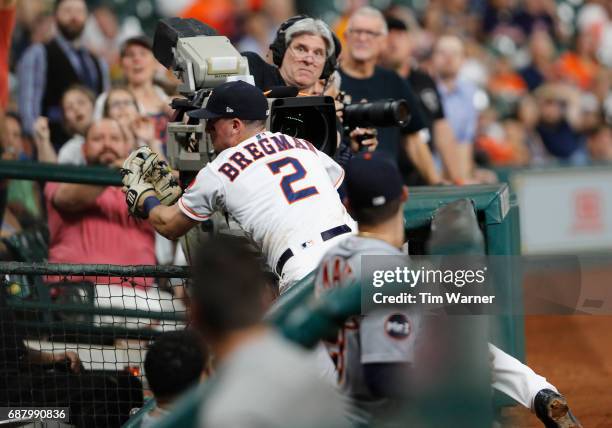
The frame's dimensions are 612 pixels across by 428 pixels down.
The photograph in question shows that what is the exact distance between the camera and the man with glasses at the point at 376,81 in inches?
292

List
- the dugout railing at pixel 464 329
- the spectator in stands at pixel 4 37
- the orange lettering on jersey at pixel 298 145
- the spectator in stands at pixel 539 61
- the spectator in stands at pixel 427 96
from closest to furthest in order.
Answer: the dugout railing at pixel 464 329 < the orange lettering on jersey at pixel 298 145 < the spectator in stands at pixel 4 37 < the spectator in stands at pixel 427 96 < the spectator in stands at pixel 539 61

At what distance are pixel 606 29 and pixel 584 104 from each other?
1.39m

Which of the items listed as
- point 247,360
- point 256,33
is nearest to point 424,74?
point 256,33

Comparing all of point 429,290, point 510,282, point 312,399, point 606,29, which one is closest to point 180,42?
point 510,282

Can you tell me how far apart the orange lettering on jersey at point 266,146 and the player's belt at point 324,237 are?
0.41 meters

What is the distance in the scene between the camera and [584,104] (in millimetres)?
13414

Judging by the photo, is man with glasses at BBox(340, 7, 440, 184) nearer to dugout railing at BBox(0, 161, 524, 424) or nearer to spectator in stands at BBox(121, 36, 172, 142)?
spectator in stands at BBox(121, 36, 172, 142)

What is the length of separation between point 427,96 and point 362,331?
5.71 meters

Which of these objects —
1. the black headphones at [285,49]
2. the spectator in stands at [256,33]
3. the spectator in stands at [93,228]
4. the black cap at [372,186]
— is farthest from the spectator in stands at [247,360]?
the spectator in stands at [256,33]

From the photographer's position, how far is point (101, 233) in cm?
680

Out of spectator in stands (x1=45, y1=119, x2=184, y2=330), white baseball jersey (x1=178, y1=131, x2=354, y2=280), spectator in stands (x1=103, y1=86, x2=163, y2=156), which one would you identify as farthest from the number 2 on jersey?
spectator in stands (x1=103, y1=86, x2=163, y2=156)

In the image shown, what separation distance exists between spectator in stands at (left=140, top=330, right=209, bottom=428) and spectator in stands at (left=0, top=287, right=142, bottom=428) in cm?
131

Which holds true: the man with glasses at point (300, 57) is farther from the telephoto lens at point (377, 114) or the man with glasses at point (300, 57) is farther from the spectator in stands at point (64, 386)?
the spectator in stands at point (64, 386)

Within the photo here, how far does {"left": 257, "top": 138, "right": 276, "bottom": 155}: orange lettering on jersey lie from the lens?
15.0ft
